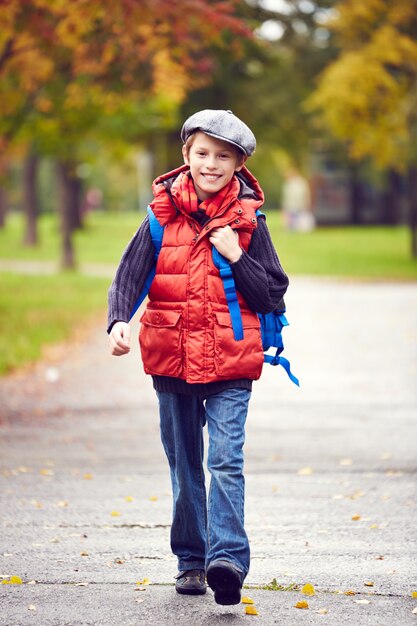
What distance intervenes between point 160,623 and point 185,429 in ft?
2.51

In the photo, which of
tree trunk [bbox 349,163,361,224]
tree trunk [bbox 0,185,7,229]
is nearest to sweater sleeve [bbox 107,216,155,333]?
tree trunk [bbox 0,185,7,229]

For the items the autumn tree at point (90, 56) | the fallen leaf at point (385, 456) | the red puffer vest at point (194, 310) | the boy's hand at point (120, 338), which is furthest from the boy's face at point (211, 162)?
the autumn tree at point (90, 56)

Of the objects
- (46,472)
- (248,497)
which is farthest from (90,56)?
(248,497)

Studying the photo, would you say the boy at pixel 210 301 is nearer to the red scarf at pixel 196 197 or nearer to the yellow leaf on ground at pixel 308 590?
the red scarf at pixel 196 197

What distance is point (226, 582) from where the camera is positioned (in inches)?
174

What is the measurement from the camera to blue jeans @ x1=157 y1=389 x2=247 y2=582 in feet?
15.1

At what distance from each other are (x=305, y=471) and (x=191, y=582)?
3.24m

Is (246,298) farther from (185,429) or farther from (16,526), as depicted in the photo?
(16,526)

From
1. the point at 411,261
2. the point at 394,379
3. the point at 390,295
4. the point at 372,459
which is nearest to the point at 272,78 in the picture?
the point at 411,261

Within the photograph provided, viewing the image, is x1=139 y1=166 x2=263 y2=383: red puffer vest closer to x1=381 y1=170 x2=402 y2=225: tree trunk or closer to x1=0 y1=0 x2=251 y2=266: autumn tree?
x1=0 y1=0 x2=251 y2=266: autumn tree

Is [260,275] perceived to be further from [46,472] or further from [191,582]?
[46,472]

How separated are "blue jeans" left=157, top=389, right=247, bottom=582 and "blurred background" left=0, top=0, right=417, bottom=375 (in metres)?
8.90

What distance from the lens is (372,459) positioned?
→ 8438 mm

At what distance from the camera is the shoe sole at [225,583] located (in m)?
4.43
